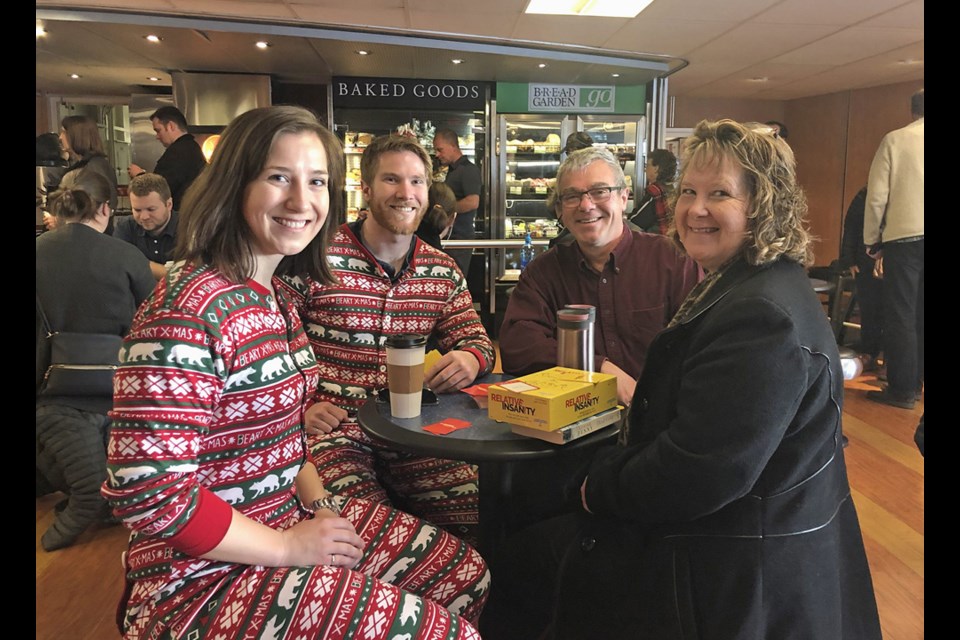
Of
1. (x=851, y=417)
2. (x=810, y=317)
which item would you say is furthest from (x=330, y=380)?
(x=851, y=417)

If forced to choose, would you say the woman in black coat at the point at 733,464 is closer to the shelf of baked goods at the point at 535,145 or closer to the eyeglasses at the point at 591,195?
the eyeglasses at the point at 591,195

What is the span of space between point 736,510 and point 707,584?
0.14 metres

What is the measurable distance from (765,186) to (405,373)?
2.86 feet

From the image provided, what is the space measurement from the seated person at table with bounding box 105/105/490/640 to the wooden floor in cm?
129

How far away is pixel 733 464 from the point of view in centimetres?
115

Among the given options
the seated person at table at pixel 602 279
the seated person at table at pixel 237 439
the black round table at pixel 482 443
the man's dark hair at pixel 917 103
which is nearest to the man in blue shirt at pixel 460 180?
the man's dark hair at pixel 917 103

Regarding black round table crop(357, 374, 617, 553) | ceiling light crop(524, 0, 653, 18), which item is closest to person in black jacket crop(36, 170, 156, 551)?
black round table crop(357, 374, 617, 553)

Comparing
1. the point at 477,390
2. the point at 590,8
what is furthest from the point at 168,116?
the point at 477,390

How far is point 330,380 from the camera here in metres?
1.91

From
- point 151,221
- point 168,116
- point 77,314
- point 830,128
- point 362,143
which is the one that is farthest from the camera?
point 830,128

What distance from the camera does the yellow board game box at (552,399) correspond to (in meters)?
1.37

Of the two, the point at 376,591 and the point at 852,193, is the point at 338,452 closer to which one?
the point at 376,591

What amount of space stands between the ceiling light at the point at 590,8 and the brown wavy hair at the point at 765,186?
413 centimetres

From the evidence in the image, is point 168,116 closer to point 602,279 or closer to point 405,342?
point 602,279
